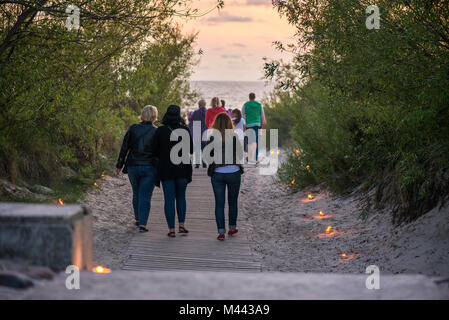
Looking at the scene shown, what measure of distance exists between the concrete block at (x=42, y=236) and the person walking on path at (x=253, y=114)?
Answer: 13.3 m

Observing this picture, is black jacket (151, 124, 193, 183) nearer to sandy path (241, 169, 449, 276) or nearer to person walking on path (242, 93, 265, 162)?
sandy path (241, 169, 449, 276)

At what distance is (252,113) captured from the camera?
685 inches

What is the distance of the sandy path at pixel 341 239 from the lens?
281 inches

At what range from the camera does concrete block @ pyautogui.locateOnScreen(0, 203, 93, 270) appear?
4176mm

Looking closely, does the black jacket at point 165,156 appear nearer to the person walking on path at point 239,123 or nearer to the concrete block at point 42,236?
the concrete block at point 42,236

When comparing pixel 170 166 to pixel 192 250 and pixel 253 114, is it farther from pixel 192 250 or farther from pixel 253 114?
pixel 253 114

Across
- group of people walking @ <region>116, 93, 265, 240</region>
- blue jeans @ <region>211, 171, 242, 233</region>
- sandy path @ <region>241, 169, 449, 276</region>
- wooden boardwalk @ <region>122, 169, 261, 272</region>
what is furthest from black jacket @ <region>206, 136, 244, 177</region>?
sandy path @ <region>241, 169, 449, 276</region>

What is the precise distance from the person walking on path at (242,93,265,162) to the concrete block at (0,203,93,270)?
523 inches

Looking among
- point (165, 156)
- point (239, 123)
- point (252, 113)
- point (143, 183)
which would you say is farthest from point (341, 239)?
point (252, 113)

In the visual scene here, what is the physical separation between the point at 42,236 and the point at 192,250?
13.4ft

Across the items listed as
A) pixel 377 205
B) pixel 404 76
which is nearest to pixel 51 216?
pixel 404 76

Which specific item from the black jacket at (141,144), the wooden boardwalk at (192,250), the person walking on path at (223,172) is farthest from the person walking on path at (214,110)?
the person walking on path at (223,172)

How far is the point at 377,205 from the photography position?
31.6 ft

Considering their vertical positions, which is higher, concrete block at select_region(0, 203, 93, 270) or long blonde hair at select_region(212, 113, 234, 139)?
long blonde hair at select_region(212, 113, 234, 139)
